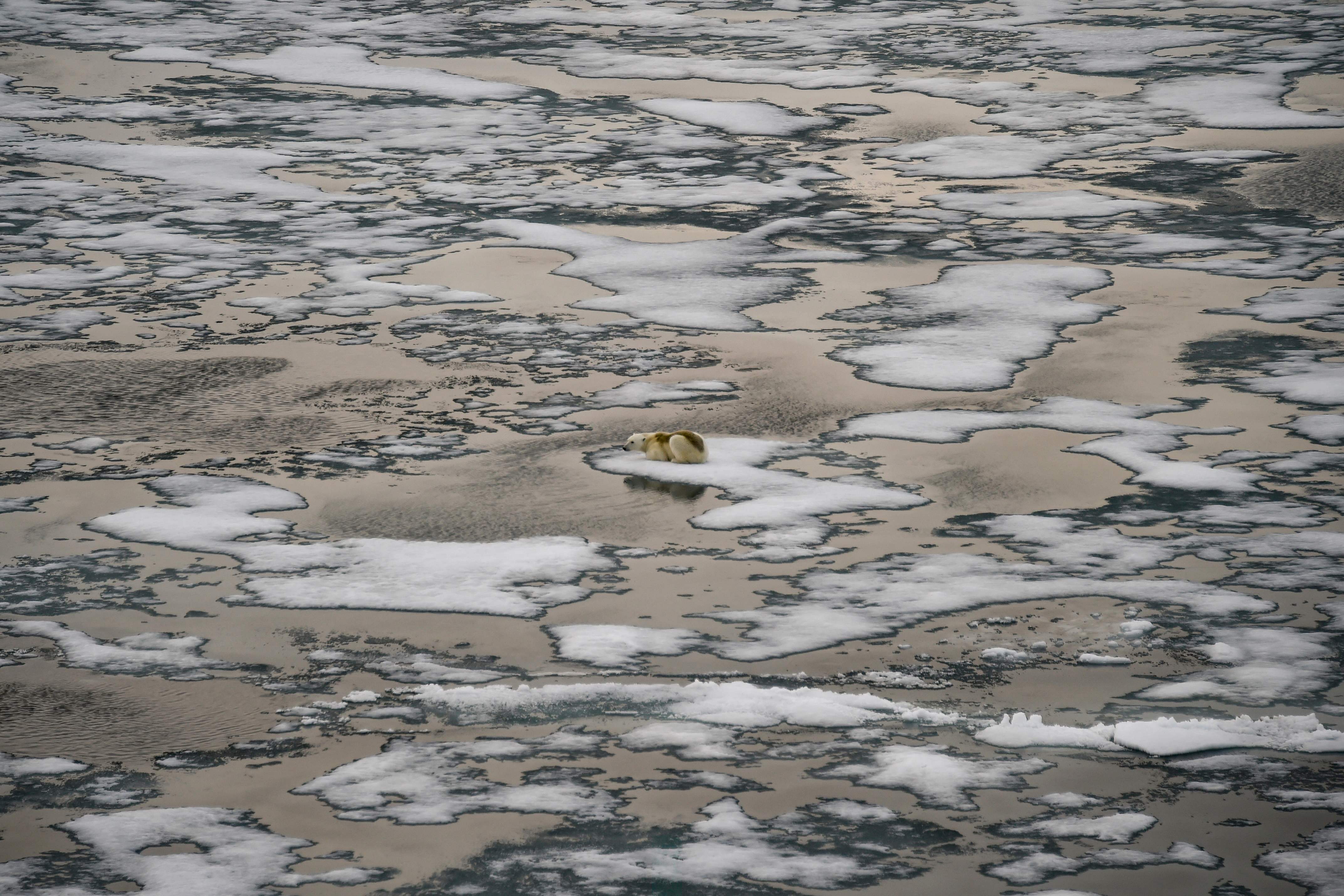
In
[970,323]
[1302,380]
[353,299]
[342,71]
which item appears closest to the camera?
[1302,380]

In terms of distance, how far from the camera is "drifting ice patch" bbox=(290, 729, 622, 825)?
2.15 metres

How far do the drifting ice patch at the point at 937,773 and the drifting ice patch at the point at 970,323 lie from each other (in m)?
1.92

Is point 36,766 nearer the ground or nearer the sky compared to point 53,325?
nearer the ground

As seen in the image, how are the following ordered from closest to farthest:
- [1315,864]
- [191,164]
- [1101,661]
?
[1315,864] < [1101,661] < [191,164]

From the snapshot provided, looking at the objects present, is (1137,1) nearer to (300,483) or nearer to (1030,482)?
(1030,482)

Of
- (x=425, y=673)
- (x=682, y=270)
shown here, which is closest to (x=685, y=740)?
(x=425, y=673)

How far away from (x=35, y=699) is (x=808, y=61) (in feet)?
23.6

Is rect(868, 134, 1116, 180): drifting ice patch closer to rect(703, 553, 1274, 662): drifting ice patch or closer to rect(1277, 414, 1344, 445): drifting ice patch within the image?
rect(1277, 414, 1344, 445): drifting ice patch

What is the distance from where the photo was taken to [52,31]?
9766 millimetres

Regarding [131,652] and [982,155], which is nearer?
[131,652]

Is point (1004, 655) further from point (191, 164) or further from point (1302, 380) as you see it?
point (191, 164)

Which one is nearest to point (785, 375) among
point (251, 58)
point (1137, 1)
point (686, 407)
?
point (686, 407)

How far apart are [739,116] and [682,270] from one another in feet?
8.57

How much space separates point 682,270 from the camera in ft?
17.1
